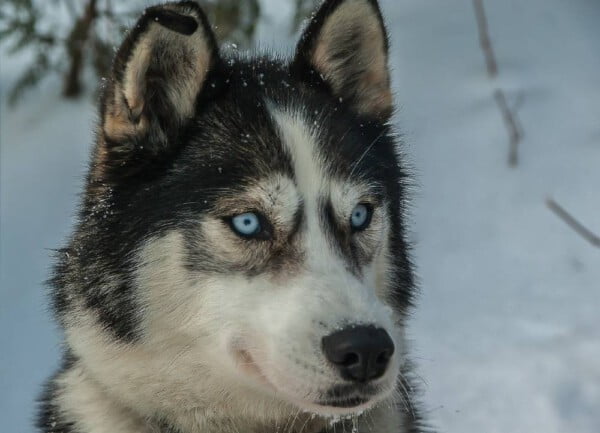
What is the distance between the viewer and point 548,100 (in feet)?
23.4

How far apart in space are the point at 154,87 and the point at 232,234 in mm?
517

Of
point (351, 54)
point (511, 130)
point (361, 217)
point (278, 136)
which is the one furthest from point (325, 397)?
point (511, 130)

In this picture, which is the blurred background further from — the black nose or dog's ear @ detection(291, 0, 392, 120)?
the black nose

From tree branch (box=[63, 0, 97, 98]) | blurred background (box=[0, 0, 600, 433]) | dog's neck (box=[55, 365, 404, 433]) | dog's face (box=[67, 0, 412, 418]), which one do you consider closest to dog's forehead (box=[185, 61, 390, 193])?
dog's face (box=[67, 0, 412, 418])

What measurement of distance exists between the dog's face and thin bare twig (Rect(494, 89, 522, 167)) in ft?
13.1

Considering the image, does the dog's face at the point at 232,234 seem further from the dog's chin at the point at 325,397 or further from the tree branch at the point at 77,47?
the tree branch at the point at 77,47

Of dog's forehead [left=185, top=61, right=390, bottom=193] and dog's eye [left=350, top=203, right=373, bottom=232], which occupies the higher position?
dog's forehead [left=185, top=61, right=390, bottom=193]

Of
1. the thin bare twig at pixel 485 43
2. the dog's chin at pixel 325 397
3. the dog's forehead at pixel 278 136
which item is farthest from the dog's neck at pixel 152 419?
the thin bare twig at pixel 485 43

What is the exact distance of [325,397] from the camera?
2.34 m

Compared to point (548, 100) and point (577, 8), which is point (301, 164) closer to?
point (548, 100)

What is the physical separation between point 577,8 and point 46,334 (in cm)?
514

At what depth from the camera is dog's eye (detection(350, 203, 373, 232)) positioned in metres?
2.70

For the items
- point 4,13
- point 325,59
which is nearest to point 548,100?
point 4,13

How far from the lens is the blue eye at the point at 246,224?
2.56 metres
